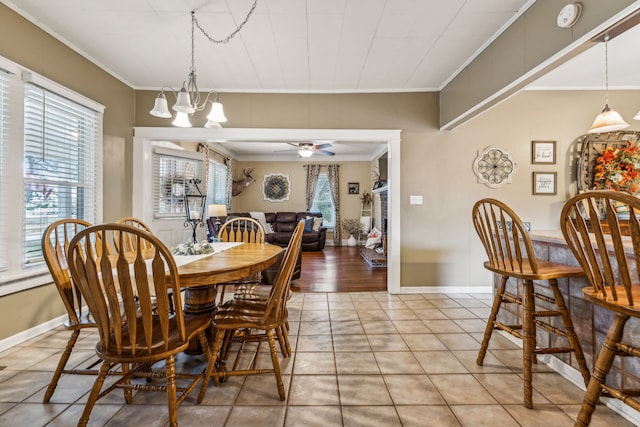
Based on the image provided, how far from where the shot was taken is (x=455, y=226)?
3.80m

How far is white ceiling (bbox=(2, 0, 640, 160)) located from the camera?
7.42ft

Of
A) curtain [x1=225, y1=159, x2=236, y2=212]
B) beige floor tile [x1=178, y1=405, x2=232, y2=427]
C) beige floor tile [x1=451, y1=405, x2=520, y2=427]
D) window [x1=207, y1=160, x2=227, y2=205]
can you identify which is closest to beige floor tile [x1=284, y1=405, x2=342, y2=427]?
beige floor tile [x1=178, y1=405, x2=232, y2=427]

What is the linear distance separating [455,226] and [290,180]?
5.51m

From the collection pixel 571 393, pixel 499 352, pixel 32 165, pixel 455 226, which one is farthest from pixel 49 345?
pixel 455 226

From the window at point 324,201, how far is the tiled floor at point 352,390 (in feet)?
20.1

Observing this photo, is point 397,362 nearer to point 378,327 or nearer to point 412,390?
point 412,390

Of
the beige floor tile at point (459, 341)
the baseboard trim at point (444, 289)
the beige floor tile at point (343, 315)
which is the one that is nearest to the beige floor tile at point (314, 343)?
the beige floor tile at point (343, 315)

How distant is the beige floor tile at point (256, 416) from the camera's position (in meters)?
1.48

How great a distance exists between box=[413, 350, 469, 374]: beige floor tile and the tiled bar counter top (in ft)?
2.02

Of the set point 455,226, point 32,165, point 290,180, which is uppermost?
point 290,180

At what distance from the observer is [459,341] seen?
239cm

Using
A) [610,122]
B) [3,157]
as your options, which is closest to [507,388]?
[610,122]

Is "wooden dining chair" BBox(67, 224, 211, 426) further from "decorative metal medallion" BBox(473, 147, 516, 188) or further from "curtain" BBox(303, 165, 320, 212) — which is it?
"curtain" BBox(303, 165, 320, 212)

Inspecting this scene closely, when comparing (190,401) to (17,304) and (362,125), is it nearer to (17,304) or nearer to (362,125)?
(17,304)
